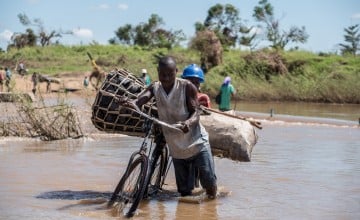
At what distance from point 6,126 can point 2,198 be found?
18.4 ft

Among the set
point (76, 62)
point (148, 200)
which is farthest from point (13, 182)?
point (76, 62)

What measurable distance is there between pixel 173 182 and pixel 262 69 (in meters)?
29.4

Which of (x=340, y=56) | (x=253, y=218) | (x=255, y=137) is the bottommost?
(x=253, y=218)

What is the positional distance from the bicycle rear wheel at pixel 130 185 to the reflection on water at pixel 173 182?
5.7 inches

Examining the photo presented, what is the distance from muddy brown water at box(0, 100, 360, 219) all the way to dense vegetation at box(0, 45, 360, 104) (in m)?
22.1

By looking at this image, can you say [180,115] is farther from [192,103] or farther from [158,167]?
[158,167]

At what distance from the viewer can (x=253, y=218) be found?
5.89m

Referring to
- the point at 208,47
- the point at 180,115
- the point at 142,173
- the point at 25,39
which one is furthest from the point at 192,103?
the point at 25,39

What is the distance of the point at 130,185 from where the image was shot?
5973 mm

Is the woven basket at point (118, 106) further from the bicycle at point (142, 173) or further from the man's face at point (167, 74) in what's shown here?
the man's face at point (167, 74)

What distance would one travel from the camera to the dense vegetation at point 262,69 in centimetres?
3497

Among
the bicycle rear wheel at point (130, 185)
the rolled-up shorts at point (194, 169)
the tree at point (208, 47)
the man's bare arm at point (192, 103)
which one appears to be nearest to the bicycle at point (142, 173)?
the bicycle rear wheel at point (130, 185)

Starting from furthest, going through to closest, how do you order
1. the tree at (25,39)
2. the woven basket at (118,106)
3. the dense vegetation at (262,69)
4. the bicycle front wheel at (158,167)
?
the tree at (25,39) < the dense vegetation at (262,69) < the woven basket at (118,106) < the bicycle front wheel at (158,167)

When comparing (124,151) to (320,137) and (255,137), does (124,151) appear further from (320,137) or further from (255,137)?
(320,137)
